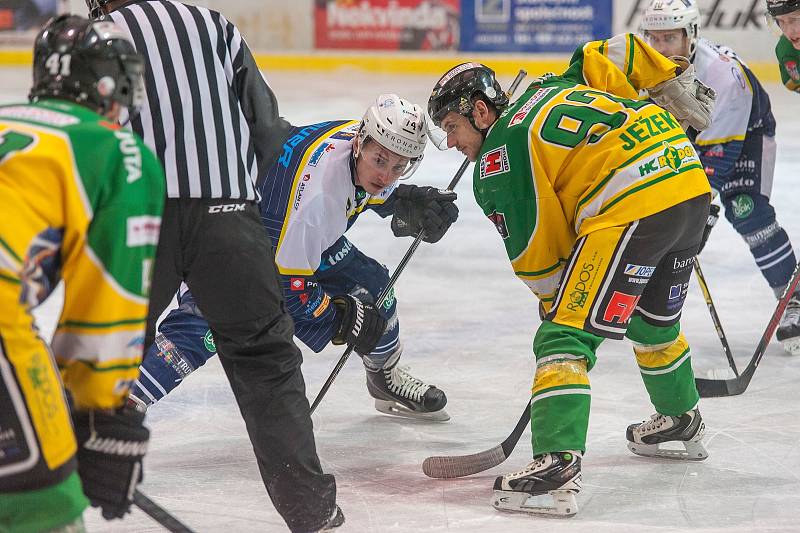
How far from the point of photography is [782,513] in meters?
2.38

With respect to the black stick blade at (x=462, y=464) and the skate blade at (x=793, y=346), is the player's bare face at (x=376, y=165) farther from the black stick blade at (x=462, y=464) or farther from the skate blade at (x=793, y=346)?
the skate blade at (x=793, y=346)

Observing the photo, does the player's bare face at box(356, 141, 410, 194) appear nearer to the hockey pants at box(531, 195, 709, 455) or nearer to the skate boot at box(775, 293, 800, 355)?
the hockey pants at box(531, 195, 709, 455)

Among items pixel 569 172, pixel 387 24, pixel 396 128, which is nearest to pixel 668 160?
pixel 569 172

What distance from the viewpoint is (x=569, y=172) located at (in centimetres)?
238

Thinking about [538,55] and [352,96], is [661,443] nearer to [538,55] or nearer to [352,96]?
[352,96]

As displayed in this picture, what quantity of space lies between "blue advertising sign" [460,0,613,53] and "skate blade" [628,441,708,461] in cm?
695

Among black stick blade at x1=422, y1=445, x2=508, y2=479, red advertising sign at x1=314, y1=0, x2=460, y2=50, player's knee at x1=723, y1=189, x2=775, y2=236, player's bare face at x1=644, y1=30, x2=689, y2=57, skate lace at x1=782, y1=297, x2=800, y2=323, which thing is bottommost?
red advertising sign at x1=314, y1=0, x2=460, y2=50

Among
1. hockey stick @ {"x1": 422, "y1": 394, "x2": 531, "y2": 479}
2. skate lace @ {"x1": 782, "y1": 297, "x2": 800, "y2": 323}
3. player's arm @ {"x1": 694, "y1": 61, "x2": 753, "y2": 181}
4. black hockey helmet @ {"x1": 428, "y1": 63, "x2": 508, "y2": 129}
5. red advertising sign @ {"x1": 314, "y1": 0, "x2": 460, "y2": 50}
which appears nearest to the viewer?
black hockey helmet @ {"x1": 428, "y1": 63, "x2": 508, "y2": 129}

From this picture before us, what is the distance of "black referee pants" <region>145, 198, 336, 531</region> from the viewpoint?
6.61 ft

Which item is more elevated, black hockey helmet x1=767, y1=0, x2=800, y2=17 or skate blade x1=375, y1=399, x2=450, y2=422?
black hockey helmet x1=767, y1=0, x2=800, y2=17

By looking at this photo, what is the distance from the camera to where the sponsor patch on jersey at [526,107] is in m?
2.39

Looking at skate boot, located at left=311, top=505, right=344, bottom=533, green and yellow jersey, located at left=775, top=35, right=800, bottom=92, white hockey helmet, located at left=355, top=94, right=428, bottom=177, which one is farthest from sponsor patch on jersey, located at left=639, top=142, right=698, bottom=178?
green and yellow jersey, located at left=775, top=35, right=800, bottom=92

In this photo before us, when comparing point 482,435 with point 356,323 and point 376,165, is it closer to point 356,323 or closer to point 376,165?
point 356,323

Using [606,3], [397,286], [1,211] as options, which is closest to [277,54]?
[606,3]
